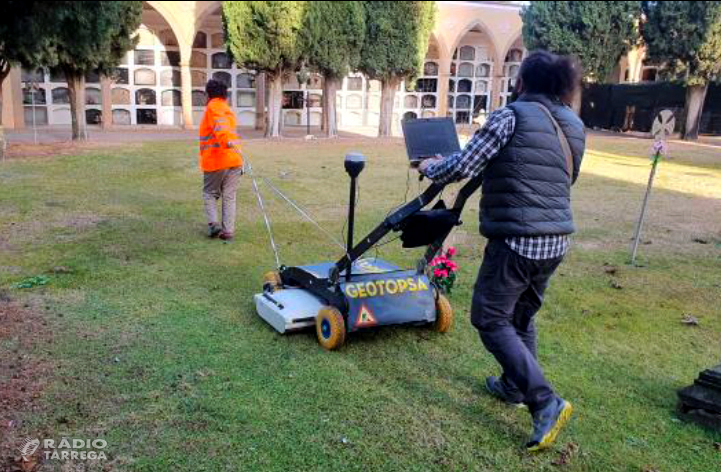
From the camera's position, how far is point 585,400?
135 inches

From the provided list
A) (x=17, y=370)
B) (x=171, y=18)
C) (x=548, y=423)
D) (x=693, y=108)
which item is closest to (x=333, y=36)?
(x=171, y=18)

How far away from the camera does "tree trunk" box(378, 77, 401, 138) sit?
2209 cm

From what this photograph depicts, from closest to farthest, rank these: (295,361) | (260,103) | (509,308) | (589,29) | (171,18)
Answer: (509,308) < (295,361) < (171,18) < (589,29) < (260,103)

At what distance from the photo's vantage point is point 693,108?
74.9 feet

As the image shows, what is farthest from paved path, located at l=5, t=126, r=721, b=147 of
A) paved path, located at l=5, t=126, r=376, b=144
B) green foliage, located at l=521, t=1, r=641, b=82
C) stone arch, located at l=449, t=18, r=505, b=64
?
stone arch, located at l=449, t=18, r=505, b=64

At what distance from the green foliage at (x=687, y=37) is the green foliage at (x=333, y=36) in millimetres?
10656

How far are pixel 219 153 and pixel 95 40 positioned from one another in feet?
27.5

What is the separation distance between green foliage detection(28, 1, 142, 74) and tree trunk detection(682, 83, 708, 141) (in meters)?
19.0

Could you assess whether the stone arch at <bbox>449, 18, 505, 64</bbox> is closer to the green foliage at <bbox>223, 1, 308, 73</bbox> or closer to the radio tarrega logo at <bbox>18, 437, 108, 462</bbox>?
the green foliage at <bbox>223, 1, 308, 73</bbox>

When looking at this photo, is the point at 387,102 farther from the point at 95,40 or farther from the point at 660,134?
the point at 660,134

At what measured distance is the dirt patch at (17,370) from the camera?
2.78 metres

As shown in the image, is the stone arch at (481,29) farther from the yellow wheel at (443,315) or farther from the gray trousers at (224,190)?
the yellow wheel at (443,315)

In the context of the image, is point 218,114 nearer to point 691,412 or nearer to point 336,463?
point 336,463

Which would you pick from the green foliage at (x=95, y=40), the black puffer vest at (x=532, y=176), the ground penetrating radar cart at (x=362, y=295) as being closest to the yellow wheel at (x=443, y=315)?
the ground penetrating radar cart at (x=362, y=295)
